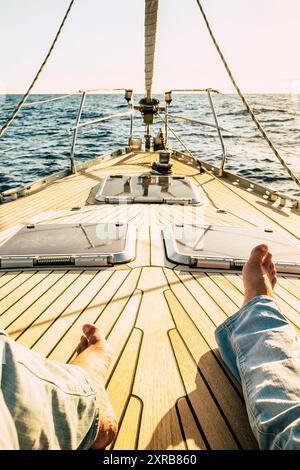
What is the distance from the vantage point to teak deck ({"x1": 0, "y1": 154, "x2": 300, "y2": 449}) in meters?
1.03

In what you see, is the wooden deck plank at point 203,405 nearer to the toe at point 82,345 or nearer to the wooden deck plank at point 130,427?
the wooden deck plank at point 130,427

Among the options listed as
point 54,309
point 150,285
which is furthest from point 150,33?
point 54,309

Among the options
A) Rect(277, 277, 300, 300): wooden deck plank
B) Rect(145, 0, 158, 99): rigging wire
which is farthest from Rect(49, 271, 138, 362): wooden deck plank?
Rect(145, 0, 158, 99): rigging wire

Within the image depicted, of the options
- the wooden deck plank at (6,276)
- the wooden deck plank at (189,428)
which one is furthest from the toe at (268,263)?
the wooden deck plank at (6,276)

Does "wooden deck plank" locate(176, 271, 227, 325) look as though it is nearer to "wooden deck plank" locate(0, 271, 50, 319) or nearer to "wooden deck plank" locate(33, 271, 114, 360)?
"wooden deck plank" locate(33, 271, 114, 360)

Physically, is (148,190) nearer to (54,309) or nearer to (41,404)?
(54,309)

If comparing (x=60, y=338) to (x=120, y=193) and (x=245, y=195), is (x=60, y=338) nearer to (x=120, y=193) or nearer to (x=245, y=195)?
(x=120, y=193)

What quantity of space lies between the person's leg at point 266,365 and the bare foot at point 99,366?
40 cm

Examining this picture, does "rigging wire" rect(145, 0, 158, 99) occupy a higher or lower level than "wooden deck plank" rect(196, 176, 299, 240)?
→ higher

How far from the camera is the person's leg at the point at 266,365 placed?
800 mm

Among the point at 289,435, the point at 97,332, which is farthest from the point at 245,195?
the point at 289,435

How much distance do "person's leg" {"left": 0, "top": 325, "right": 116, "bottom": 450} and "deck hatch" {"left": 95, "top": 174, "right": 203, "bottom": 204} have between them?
8.16 feet

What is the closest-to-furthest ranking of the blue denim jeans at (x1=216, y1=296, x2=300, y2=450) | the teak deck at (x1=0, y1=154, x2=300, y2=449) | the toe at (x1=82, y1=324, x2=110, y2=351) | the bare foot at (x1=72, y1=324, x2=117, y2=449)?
the blue denim jeans at (x1=216, y1=296, x2=300, y2=450), the bare foot at (x1=72, y1=324, x2=117, y2=449), the teak deck at (x1=0, y1=154, x2=300, y2=449), the toe at (x1=82, y1=324, x2=110, y2=351)

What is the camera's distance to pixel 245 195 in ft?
12.5
